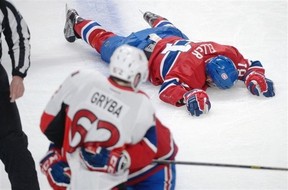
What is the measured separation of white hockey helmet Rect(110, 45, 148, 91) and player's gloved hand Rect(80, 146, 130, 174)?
180mm

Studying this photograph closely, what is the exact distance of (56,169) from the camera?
1.77m

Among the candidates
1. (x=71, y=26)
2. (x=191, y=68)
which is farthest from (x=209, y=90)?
(x=71, y=26)

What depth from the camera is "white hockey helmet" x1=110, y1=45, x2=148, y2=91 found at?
161 cm

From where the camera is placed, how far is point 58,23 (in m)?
3.94

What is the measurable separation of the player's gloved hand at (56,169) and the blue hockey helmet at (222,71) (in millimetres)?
1317

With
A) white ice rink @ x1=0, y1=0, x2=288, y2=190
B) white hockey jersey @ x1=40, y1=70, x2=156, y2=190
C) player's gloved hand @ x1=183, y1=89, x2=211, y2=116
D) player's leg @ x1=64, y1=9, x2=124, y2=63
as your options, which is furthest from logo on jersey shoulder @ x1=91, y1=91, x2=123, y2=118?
player's leg @ x1=64, y1=9, x2=124, y2=63

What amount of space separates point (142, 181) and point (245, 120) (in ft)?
3.72

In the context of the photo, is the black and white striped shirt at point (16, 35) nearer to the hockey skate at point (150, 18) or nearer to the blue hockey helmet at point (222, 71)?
the blue hockey helmet at point (222, 71)

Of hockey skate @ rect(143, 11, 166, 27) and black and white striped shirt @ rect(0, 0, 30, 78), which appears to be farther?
hockey skate @ rect(143, 11, 166, 27)

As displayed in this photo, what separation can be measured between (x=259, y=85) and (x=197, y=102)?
36 cm

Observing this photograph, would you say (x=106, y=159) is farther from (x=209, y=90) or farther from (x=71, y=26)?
(x=71, y=26)

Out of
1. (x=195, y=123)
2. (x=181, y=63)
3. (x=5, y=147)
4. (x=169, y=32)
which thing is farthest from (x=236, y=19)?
(x=5, y=147)

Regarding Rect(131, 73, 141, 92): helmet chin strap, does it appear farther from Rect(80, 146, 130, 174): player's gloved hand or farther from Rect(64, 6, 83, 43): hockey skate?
Rect(64, 6, 83, 43): hockey skate

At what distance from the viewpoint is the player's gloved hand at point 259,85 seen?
299 centimetres
